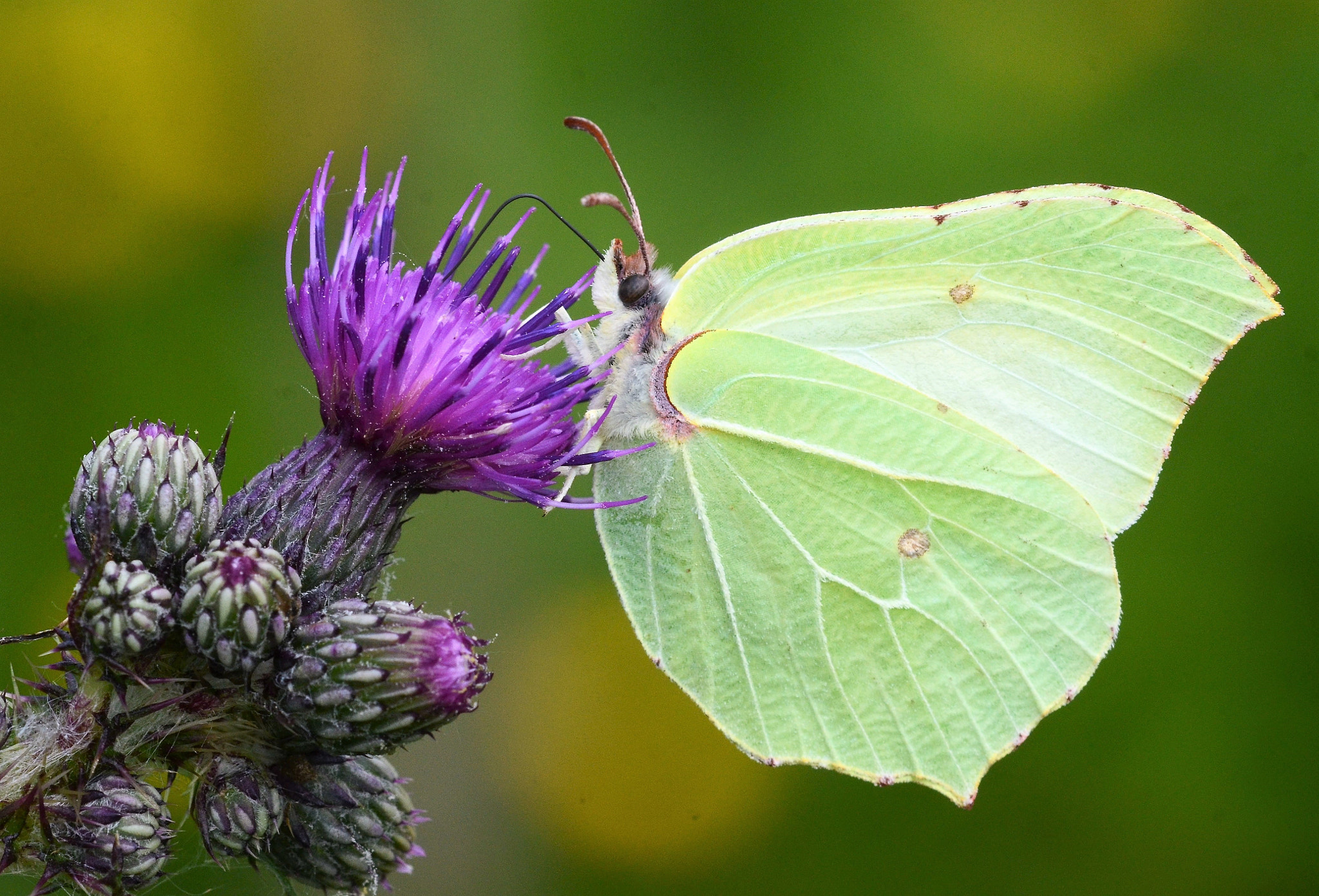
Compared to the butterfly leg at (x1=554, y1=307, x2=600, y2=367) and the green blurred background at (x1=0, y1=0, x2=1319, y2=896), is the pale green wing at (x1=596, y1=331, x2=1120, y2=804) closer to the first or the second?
the butterfly leg at (x1=554, y1=307, x2=600, y2=367)

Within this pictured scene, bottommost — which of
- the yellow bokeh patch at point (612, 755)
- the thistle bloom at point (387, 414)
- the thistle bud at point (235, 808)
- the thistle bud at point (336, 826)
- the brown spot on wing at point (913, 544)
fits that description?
the yellow bokeh patch at point (612, 755)

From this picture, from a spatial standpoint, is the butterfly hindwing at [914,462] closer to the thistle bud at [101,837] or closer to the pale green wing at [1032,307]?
the pale green wing at [1032,307]

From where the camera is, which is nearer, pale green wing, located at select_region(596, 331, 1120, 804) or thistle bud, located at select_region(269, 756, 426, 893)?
thistle bud, located at select_region(269, 756, 426, 893)

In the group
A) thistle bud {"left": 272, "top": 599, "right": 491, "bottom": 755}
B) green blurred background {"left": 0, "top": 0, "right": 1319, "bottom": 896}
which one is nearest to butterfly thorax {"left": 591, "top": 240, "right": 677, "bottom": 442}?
thistle bud {"left": 272, "top": 599, "right": 491, "bottom": 755}

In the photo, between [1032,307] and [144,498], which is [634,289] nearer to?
[1032,307]

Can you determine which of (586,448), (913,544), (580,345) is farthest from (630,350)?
(913,544)

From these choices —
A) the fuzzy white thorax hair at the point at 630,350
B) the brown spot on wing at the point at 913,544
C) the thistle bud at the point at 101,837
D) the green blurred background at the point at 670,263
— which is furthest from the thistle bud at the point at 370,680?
the green blurred background at the point at 670,263

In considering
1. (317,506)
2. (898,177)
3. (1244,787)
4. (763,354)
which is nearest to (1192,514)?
(1244,787)
